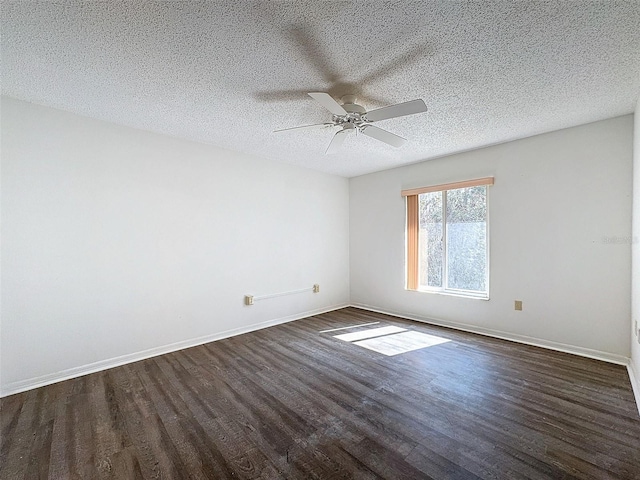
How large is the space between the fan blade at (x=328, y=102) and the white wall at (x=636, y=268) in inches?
100

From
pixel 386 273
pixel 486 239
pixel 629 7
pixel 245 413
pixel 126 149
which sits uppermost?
pixel 629 7

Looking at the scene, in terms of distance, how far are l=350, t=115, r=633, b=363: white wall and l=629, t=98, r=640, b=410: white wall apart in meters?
0.15

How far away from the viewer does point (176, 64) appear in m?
1.94

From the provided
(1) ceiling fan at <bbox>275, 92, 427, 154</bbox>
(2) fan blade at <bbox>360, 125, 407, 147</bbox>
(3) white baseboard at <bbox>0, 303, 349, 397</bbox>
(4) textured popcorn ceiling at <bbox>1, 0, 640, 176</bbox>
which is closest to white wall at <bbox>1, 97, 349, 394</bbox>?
(3) white baseboard at <bbox>0, 303, 349, 397</bbox>

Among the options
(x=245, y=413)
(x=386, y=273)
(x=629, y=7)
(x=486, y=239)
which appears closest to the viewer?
(x=629, y=7)

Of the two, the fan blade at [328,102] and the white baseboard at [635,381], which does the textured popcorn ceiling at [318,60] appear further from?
the white baseboard at [635,381]

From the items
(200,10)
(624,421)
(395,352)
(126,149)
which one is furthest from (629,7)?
(126,149)

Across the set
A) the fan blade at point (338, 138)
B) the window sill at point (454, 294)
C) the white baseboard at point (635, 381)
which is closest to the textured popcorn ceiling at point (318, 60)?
the fan blade at point (338, 138)

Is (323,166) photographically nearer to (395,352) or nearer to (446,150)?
→ (446,150)

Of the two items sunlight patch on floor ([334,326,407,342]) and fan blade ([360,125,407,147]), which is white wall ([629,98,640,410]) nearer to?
fan blade ([360,125,407,147])

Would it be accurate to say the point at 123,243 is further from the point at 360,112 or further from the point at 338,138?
the point at 360,112

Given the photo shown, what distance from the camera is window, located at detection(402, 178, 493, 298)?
3.80 meters

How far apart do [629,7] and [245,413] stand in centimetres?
325

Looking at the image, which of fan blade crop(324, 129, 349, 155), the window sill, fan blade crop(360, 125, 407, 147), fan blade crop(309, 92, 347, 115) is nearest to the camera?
fan blade crop(309, 92, 347, 115)
